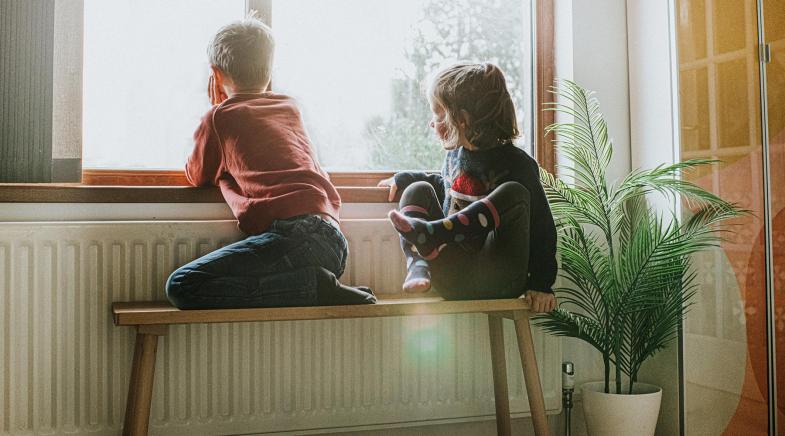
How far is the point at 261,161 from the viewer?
6.23 ft

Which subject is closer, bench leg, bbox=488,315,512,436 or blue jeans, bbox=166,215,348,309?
blue jeans, bbox=166,215,348,309

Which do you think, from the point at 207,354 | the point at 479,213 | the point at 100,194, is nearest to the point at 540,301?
the point at 479,213

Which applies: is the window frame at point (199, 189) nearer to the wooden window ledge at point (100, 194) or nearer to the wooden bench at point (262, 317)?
the wooden window ledge at point (100, 194)

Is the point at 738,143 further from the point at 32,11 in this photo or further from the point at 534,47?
the point at 32,11

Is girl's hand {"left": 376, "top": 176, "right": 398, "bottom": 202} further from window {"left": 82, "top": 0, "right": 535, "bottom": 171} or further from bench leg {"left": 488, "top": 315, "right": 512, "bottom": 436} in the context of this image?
bench leg {"left": 488, "top": 315, "right": 512, "bottom": 436}

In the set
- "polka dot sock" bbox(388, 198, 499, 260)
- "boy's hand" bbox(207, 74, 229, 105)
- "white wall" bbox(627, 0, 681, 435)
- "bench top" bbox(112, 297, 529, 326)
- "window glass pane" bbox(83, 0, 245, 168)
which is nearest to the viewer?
"bench top" bbox(112, 297, 529, 326)

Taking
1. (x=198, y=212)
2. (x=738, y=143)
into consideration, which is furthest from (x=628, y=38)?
(x=198, y=212)

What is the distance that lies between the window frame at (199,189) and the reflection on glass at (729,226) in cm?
46

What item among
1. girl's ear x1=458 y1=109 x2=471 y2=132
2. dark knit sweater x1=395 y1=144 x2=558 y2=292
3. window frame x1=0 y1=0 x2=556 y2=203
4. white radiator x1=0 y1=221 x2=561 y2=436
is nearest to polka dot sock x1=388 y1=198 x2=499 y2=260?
dark knit sweater x1=395 y1=144 x2=558 y2=292

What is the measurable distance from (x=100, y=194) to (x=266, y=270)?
24.2 inches

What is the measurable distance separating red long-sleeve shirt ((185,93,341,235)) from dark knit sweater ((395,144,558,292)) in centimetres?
35

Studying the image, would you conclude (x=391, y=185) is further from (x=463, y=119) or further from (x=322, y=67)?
(x=322, y=67)

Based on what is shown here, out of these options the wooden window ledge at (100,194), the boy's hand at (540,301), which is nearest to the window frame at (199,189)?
the wooden window ledge at (100,194)

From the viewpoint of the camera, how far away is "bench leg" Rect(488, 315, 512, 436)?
216 centimetres
